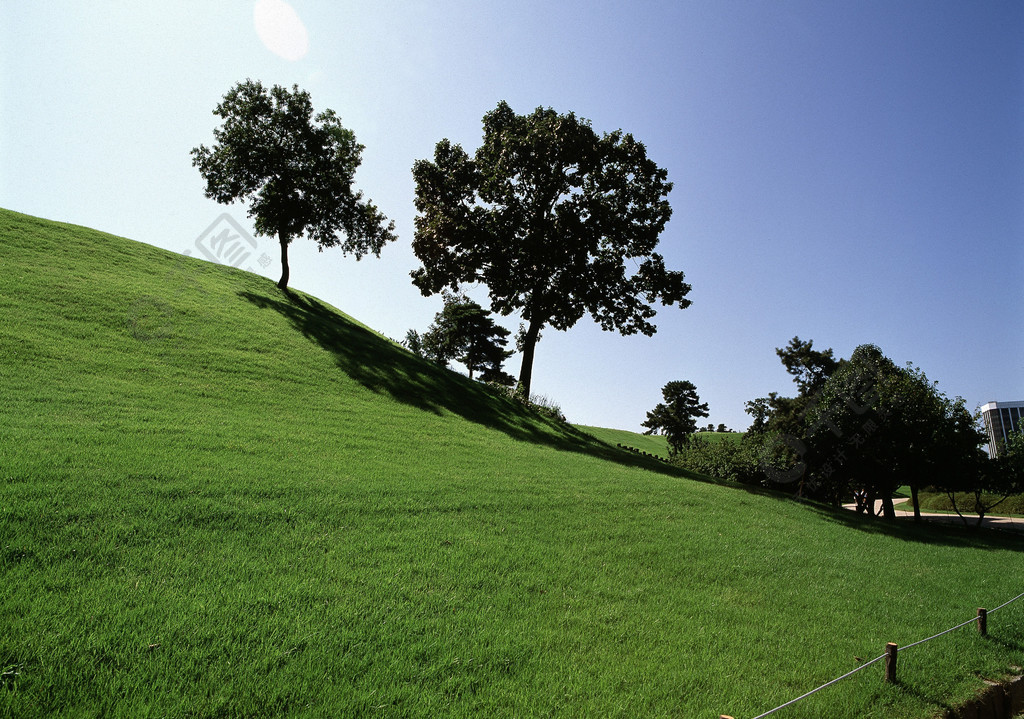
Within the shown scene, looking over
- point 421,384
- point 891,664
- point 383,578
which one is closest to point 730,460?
point 421,384

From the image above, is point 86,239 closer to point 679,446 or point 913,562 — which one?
point 913,562

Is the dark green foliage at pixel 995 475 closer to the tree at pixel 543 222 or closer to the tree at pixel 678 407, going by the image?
the tree at pixel 543 222

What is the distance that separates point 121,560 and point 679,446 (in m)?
46.3

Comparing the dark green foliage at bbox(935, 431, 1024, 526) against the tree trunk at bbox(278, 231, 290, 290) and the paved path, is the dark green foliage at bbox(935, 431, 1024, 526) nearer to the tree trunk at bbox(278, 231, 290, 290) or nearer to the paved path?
the paved path

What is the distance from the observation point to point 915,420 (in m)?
25.2

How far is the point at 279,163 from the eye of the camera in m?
35.3

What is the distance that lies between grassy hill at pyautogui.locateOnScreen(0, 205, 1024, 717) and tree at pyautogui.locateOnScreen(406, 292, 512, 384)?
163ft

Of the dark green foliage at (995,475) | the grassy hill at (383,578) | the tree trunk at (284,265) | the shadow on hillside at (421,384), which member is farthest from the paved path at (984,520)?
the tree trunk at (284,265)

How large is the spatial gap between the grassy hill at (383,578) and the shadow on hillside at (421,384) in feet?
18.9

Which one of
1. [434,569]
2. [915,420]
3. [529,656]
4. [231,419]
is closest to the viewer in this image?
[529,656]

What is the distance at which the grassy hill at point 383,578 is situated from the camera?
4.59m

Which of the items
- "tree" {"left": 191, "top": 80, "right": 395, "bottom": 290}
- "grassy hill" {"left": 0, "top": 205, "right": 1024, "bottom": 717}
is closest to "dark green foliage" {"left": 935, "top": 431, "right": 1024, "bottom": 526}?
"grassy hill" {"left": 0, "top": 205, "right": 1024, "bottom": 717}

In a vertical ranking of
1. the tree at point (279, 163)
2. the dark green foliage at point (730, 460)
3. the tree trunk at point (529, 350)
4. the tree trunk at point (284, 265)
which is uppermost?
the tree at point (279, 163)

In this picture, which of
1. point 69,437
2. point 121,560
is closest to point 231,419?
point 69,437
